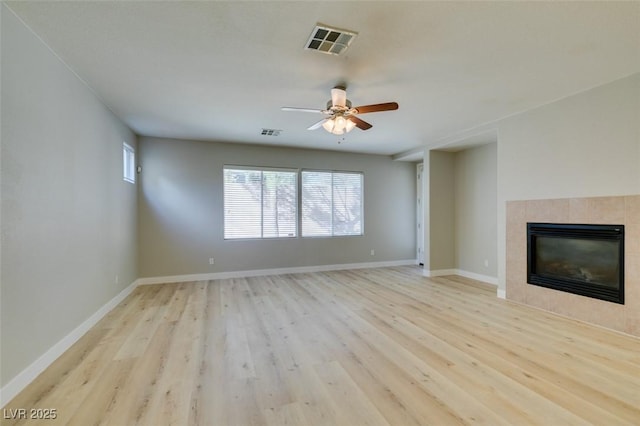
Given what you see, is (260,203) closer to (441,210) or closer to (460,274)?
(441,210)

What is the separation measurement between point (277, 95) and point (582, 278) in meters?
4.39

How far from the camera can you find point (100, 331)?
3.29m

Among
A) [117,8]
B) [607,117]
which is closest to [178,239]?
[117,8]

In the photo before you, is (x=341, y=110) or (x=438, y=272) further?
(x=438, y=272)

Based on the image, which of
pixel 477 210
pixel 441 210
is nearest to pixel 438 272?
pixel 441 210

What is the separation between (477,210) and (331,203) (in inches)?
122

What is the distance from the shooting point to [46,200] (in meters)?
2.56

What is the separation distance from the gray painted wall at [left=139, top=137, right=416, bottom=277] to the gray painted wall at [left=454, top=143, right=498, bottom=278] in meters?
1.93

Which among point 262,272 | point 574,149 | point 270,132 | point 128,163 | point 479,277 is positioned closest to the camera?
point 574,149

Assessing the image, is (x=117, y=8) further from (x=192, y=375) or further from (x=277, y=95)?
(x=192, y=375)

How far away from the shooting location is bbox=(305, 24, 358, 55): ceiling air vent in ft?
7.62

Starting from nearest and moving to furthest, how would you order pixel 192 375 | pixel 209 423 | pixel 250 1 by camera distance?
pixel 209 423 → pixel 250 1 → pixel 192 375

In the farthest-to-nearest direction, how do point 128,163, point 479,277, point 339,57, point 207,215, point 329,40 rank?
1. point 207,215
2. point 479,277
3. point 128,163
4. point 339,57
5. point 329,40

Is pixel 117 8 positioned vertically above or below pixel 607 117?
above
